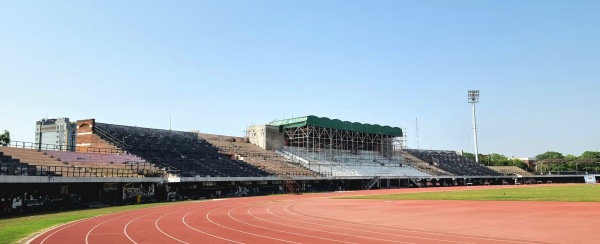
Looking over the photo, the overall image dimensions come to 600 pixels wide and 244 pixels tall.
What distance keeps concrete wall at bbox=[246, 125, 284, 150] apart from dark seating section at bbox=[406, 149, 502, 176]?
39.8m

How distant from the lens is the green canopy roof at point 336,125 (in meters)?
87.1

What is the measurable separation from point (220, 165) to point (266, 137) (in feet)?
83.2

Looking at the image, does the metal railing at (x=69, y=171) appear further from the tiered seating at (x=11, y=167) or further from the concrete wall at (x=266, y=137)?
the concrete wall at (x=266, y=137)

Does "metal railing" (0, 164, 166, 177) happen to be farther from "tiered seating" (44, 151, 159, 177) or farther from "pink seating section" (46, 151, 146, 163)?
"pink seating section" (46, 151, 146, 163)

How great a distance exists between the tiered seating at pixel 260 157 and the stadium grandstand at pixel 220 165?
0.77 feet

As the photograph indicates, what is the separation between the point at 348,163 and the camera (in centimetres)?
9000

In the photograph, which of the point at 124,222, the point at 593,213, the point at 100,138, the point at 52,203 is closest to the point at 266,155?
the point at 100,138

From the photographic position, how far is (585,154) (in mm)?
184250

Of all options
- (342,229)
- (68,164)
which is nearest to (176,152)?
(68,164)

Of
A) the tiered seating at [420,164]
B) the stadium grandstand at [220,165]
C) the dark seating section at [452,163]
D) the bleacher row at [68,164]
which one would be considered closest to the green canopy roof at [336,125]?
the stadium grandstand at [220,165]

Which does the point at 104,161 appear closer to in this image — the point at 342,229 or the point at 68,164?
the point at 68,164

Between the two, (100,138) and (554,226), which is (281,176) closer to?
(100,138)

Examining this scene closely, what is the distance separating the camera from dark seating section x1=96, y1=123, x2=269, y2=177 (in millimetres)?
55722

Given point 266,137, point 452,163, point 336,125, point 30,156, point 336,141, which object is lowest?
point 452,163
